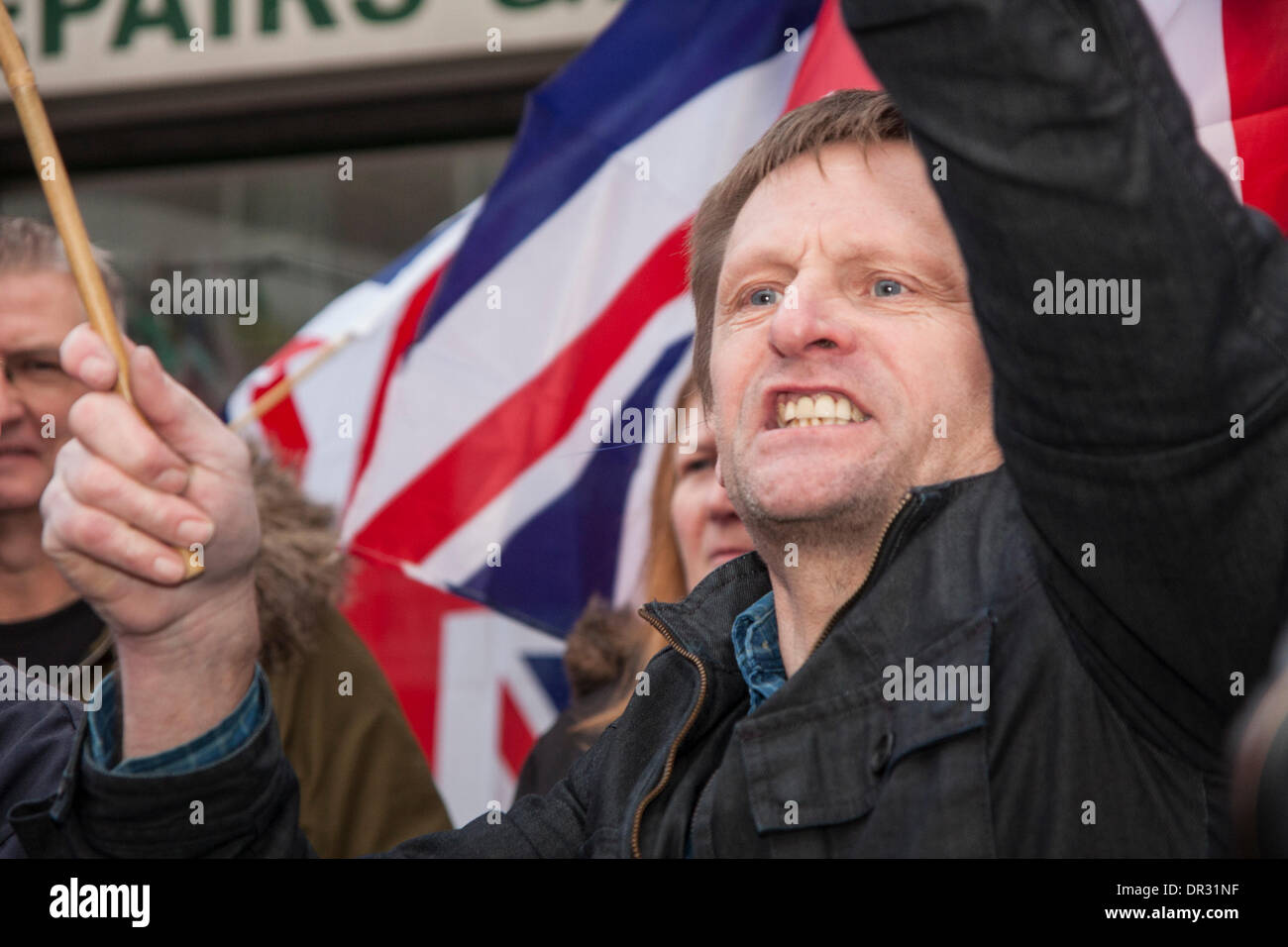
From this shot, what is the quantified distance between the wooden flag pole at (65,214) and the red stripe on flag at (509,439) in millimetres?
1989

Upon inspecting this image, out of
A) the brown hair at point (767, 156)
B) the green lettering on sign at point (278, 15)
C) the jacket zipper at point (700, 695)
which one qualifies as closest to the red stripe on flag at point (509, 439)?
the brown hair at point (767, 156)

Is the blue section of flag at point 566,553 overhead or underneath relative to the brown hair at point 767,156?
underneath

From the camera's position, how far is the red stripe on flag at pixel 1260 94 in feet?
7.89

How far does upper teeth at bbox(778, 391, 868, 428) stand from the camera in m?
1.67

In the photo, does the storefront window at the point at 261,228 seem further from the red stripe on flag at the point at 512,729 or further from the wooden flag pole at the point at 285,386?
the red stripe on flag at the point at 512,729

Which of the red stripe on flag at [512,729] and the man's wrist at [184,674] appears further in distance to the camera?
the red stripe on flag at [512,729]

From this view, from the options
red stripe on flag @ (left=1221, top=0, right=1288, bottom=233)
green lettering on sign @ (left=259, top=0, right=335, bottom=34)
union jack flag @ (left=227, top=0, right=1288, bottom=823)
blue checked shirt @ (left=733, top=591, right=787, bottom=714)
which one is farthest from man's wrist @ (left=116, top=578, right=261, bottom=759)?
green lettering on sign @ (left=259, top=0, right=335, bottom=34)

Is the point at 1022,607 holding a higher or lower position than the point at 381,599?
lower

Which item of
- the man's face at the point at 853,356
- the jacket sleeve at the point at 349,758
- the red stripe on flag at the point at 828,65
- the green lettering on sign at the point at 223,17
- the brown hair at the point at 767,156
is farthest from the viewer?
the green lettering on sign at the point at 223,17

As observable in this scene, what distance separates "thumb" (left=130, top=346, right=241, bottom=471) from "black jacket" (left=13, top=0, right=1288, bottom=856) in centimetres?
30

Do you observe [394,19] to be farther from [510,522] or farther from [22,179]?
[510,522]

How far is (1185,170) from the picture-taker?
3.87ft

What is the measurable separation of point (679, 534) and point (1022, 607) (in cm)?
168
